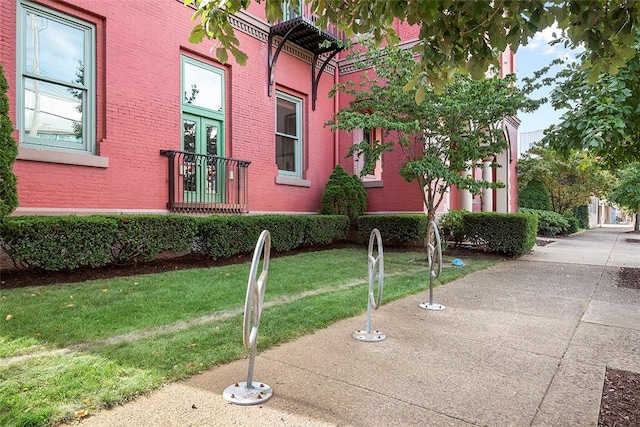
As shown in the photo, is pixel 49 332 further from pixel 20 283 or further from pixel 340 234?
pixel 340 234

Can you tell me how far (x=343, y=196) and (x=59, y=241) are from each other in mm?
7655

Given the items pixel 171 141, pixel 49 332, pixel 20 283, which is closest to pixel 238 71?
pixel 171 141

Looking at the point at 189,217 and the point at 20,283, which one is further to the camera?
the point at 189,217

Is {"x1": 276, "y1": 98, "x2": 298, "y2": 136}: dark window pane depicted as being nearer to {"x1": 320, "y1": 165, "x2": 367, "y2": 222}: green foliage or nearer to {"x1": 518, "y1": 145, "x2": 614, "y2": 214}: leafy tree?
{"x1": 320, "y1": 165, "x2": 367, "y2": 222}: green foliage

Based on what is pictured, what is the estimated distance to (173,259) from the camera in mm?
8188

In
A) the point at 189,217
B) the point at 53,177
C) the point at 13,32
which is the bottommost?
the point at 189,217

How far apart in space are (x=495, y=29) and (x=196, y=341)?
3379 millimetres

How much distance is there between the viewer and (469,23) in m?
2.75

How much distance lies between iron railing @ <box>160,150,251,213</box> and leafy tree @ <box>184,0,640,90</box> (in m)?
6.28

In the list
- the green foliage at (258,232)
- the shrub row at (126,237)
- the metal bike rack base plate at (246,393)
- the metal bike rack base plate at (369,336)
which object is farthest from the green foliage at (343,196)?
the metal bike rack base plate at (246,393)

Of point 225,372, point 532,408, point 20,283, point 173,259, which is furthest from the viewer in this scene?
point 173,259

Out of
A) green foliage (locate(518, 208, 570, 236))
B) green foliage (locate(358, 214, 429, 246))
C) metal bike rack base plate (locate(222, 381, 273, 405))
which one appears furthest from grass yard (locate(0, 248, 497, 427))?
green foliage (locate(518, 208, 570, 236))

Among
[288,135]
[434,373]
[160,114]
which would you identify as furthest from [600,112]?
[288,135]

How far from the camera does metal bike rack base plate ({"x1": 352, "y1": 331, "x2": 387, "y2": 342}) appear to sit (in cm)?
372
